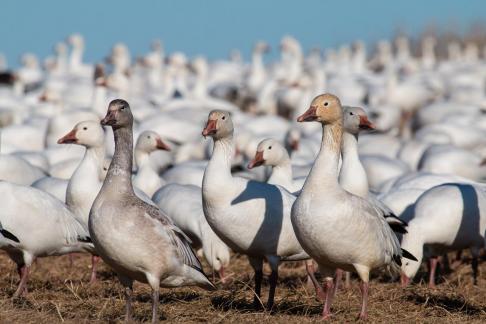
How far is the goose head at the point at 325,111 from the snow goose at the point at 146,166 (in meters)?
4.00

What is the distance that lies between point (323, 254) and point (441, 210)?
299 cm

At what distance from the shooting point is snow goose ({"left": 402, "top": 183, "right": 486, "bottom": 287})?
30.7 feet

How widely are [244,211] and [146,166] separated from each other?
3.70m

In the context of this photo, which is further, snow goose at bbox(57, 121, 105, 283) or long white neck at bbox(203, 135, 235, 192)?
snow goose at bbox(57, 121, 105, 283)

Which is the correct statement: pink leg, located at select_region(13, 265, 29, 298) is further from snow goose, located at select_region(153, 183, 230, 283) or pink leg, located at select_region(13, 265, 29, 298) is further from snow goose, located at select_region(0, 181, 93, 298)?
snow goose, located at select_region(153, 183, 230, 283)

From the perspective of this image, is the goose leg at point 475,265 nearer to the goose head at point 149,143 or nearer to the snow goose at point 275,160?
the snow goose at point 275,160

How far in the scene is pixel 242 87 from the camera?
29.8m

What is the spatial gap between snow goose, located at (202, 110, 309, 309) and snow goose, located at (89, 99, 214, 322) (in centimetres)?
67

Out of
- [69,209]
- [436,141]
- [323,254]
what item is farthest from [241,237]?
[436,141]

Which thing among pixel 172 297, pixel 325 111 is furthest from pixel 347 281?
pixel 325 111

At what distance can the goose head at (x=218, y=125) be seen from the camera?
25.0ft

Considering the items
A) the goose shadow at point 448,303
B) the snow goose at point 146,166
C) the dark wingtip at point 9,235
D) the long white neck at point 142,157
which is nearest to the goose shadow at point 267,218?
the goose shadow at point 448,303

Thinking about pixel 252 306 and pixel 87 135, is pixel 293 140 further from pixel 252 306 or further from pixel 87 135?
pixel 252 306

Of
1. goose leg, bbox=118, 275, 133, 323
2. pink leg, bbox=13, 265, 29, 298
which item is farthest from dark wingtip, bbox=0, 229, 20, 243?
goose leg, bbox=118, 275, 133, 323
